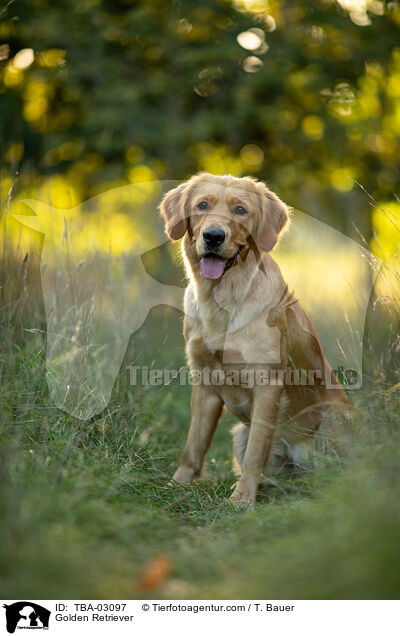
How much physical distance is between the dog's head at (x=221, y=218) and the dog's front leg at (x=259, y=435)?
2.29 feet

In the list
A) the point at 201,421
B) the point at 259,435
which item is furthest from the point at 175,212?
the point at 259,435

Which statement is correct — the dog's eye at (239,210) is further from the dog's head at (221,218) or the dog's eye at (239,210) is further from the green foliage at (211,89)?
the green foliage at (211,89)

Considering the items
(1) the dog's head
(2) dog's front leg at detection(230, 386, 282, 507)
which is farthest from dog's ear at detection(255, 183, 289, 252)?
(2) dog's front leg at detection(230, 386, 282, 507)

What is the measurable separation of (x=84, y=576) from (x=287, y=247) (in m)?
4.97

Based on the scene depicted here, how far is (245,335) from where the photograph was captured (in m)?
3.01

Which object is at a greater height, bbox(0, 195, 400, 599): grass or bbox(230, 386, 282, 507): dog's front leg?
bbox(0, 195, 400, 599): grass

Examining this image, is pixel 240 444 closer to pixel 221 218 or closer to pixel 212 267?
pixel 212 267

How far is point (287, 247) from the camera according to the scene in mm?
6160

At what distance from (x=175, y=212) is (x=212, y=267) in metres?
0.50

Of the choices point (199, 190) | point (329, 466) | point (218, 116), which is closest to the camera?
point (329, 466)

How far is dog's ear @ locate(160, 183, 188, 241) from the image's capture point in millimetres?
3211

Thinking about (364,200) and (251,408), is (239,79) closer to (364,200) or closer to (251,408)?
(364,200)

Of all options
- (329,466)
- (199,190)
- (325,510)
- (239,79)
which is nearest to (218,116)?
(239,79)
